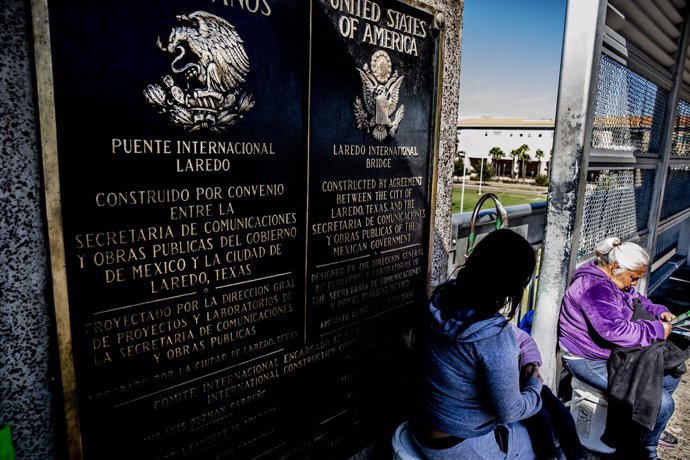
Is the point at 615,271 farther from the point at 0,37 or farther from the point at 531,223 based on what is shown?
the point at 0,37

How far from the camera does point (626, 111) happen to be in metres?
4.33

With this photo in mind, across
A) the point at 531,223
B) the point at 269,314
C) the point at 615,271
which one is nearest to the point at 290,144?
the point at 269,314

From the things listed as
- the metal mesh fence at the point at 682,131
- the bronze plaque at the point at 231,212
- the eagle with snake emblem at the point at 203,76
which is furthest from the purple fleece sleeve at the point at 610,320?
the metal mesh fence at the point at 682,131

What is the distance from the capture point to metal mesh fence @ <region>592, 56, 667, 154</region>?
3.76 meters

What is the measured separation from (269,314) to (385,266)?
0.81m

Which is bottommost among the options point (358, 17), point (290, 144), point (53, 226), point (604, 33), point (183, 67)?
point (53, 226)

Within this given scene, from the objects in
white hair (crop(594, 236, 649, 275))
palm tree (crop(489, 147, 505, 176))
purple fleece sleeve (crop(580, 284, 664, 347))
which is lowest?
purple fleece sleeve (crop(580, 284, 664, 347))

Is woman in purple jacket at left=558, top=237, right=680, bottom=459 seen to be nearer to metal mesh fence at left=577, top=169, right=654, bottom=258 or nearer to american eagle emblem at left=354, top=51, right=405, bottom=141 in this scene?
metal mesh fence at left=577, top=169, right=654, bottom=258

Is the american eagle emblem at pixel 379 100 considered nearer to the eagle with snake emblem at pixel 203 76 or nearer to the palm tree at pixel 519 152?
the eagle with snake emblem at pixel 203 76

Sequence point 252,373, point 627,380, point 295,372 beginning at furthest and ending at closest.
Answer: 1. point 627,380
2. point 295,372
3. point 252,373

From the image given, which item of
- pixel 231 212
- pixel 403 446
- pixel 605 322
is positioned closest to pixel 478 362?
pixel 403 446

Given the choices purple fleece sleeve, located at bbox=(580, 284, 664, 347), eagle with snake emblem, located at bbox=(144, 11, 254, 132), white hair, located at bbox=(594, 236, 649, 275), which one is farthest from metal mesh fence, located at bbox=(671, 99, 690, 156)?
eagle with snake emblem, located at bbox=(144, 11, 254, 132)

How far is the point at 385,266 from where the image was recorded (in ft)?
8.18

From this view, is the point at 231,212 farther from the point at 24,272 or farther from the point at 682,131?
the point at 682,131
